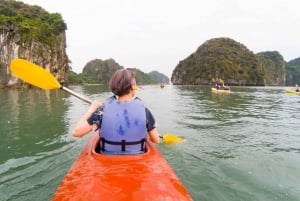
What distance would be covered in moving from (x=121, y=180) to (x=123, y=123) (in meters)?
0.72

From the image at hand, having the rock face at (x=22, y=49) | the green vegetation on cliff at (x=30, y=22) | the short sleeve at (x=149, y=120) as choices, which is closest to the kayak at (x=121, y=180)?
the short sleeve at (x=149, y=120)

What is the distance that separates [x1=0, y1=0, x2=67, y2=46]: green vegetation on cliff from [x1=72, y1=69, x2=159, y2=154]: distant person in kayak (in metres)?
55.7

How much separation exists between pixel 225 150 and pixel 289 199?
280 centimetres

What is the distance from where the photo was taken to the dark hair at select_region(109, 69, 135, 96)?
3.54 meters

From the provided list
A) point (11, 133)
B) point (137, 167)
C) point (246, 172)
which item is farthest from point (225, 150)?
point (11, 133)

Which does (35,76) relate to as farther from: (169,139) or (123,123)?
(169,139)

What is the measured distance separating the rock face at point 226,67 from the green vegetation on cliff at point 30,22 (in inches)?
2368

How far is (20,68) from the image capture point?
5938 mm

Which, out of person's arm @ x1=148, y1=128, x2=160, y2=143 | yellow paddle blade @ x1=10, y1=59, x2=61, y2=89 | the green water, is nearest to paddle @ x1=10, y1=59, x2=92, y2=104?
yellow paddle blade @ x1=10, y1=59, x2=61, y2=89

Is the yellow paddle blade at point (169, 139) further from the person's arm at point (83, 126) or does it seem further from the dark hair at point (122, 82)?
the dark hair at point (122, 82)

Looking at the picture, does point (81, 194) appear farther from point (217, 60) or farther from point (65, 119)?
point (217, 60)

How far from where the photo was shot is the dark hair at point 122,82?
3.54 meters

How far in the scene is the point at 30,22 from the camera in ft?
188

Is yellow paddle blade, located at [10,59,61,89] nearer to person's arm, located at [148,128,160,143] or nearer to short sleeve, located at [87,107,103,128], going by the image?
short sleeve, located at [87,107,103,128]
